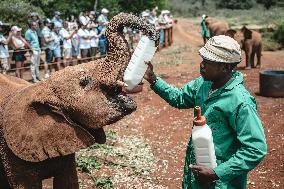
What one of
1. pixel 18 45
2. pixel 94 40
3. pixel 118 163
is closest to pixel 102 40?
pixel 94 40

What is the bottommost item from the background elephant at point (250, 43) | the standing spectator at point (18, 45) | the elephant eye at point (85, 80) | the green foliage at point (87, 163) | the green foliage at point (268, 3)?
the green foliage at point (268, 3)

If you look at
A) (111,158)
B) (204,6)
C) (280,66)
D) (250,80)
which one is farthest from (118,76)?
(204,6)

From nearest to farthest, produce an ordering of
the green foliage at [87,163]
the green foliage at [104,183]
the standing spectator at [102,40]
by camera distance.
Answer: the green foliage at [104,183] < the green foliage at [87,163] < the standing spectator at [102,40]

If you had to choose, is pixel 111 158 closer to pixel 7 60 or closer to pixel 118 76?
pixel 118 76

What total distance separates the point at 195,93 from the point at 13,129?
5.86 feet

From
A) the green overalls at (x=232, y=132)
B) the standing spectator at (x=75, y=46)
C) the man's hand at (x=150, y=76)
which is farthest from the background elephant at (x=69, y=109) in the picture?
the standing spectator at (x=75, y=46)

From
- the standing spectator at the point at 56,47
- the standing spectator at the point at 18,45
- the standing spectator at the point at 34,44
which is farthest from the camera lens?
the standing spectator at the point at 56,47

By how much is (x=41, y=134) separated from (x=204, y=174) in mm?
1742

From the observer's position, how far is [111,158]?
7.71m

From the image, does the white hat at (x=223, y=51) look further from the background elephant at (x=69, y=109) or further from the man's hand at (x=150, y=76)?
the background elephant at (x=69, y=109)

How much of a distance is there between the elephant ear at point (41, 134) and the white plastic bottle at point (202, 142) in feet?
4.44

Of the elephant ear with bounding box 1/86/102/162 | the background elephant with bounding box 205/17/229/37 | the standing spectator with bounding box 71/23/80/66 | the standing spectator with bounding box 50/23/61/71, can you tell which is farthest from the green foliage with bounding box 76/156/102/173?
the background elephant with bounding box 205/17/229/37

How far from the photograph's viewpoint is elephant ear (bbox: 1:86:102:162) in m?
4.27

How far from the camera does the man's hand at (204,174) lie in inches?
128
